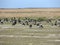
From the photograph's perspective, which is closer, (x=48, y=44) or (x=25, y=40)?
(x=48, y=44)

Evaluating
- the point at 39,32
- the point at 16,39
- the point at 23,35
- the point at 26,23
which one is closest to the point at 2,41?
the point at 16,39

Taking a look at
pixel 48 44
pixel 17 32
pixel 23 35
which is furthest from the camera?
pixel 17 32

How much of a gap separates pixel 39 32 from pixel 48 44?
630cm

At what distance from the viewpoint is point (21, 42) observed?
2581 cm

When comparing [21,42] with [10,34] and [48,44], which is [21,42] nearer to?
[48,44]

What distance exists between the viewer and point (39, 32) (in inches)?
1224

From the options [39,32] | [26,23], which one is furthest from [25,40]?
[26,23]

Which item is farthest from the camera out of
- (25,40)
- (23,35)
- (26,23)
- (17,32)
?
(26,23)

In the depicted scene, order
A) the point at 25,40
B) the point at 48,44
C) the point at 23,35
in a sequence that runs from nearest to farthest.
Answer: the point at 48,44
the point at 25,40
the point at 23,35

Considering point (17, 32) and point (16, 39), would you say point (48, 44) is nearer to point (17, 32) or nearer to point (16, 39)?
point (16, 39)

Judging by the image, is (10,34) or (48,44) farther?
(10,34)

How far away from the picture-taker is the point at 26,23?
3944 cm

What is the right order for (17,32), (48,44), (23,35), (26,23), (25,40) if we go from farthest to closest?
1. (26,23)
2. (17,32)
3. (23,35)
4. (25,40)
5. (48,44)

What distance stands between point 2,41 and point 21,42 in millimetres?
1669
